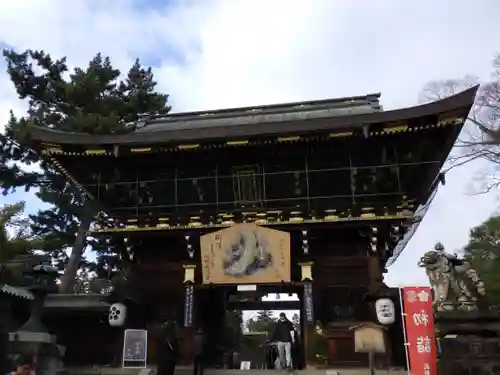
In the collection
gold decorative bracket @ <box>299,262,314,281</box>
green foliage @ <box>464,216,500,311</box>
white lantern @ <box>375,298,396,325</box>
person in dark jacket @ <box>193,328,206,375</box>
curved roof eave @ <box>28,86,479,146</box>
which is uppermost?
curved roof eave @ <box>28,86,479,146</box>

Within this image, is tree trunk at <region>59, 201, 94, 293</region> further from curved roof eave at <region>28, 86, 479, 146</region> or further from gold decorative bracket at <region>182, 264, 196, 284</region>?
gold decorative bracket at <region>182, 264, 196, 284</region>

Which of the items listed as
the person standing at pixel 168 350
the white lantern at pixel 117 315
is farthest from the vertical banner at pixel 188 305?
the white lantern at pixel 117 315

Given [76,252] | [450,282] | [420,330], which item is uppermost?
[76,252]

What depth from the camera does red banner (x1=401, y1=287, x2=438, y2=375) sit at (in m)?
10.9

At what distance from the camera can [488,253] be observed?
25.0 meters

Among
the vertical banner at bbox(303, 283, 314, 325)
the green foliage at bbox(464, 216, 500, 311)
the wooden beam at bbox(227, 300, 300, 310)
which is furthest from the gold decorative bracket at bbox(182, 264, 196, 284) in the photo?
the green foliage at bbox(464, 216, 500, 311)

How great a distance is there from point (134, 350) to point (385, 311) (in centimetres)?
695

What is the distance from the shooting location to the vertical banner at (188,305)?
14.1 meters

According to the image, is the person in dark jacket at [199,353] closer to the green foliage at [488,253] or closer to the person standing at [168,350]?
the person standing at [168,350]

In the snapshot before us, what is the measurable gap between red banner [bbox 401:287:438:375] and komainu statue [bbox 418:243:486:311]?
10.4 ft

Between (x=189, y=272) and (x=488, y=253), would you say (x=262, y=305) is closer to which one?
(x=189, y=272)

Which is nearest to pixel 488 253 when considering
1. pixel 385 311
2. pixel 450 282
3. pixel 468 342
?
pixel 450 282

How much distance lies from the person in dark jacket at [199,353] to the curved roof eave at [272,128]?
228 inches

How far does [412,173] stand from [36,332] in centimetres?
1217
